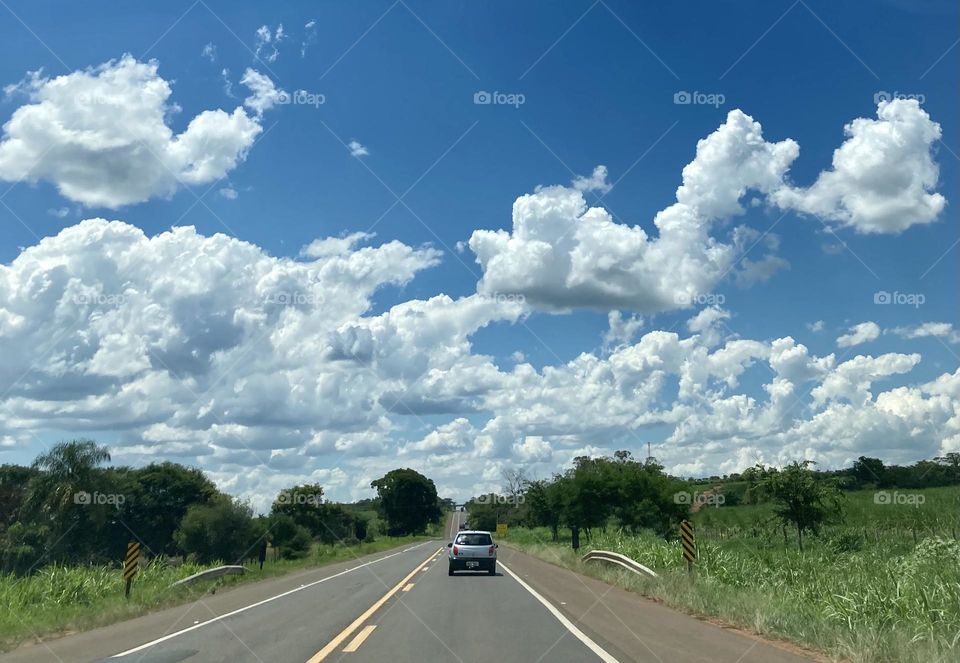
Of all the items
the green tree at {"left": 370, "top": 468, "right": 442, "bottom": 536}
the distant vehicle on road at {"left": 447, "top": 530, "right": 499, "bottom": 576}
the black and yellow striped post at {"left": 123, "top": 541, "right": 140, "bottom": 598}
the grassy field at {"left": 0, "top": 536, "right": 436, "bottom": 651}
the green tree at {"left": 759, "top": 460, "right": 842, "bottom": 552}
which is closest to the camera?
the grassy field at {"left": 0, "top": 536, "right": 436, "bottom": 651}

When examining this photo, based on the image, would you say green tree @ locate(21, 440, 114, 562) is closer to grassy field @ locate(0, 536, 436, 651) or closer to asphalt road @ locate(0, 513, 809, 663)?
grassy field @ locate(0, 536, 436, 651)

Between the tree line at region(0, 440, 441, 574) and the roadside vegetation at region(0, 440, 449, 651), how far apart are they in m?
0.10

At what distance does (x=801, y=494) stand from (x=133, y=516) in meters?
68.6

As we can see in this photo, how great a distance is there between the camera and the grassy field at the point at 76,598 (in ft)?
49.4

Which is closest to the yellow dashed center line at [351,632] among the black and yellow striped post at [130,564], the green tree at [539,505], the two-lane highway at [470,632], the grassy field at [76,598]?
the two-lane highway at [470,632]

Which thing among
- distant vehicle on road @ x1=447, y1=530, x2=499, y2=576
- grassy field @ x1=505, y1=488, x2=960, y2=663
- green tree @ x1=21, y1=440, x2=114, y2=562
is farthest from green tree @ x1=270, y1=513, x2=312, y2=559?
grassy field @ x1=505, y1=488, x2=960, y2=663

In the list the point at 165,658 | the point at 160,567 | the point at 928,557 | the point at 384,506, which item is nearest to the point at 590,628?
the point at 165,658

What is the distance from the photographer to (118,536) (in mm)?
74625

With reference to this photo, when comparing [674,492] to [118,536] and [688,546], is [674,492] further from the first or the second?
[118,536]

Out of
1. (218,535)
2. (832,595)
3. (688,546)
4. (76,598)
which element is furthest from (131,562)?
(218,535)

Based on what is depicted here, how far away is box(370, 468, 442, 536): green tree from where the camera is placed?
460ft

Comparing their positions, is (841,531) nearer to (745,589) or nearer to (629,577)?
(629,577)

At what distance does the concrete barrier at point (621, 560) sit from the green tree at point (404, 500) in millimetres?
112246

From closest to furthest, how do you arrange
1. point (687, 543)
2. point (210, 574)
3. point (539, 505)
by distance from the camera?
point (687, 543) < point (210, 574) < point (539, 505)
